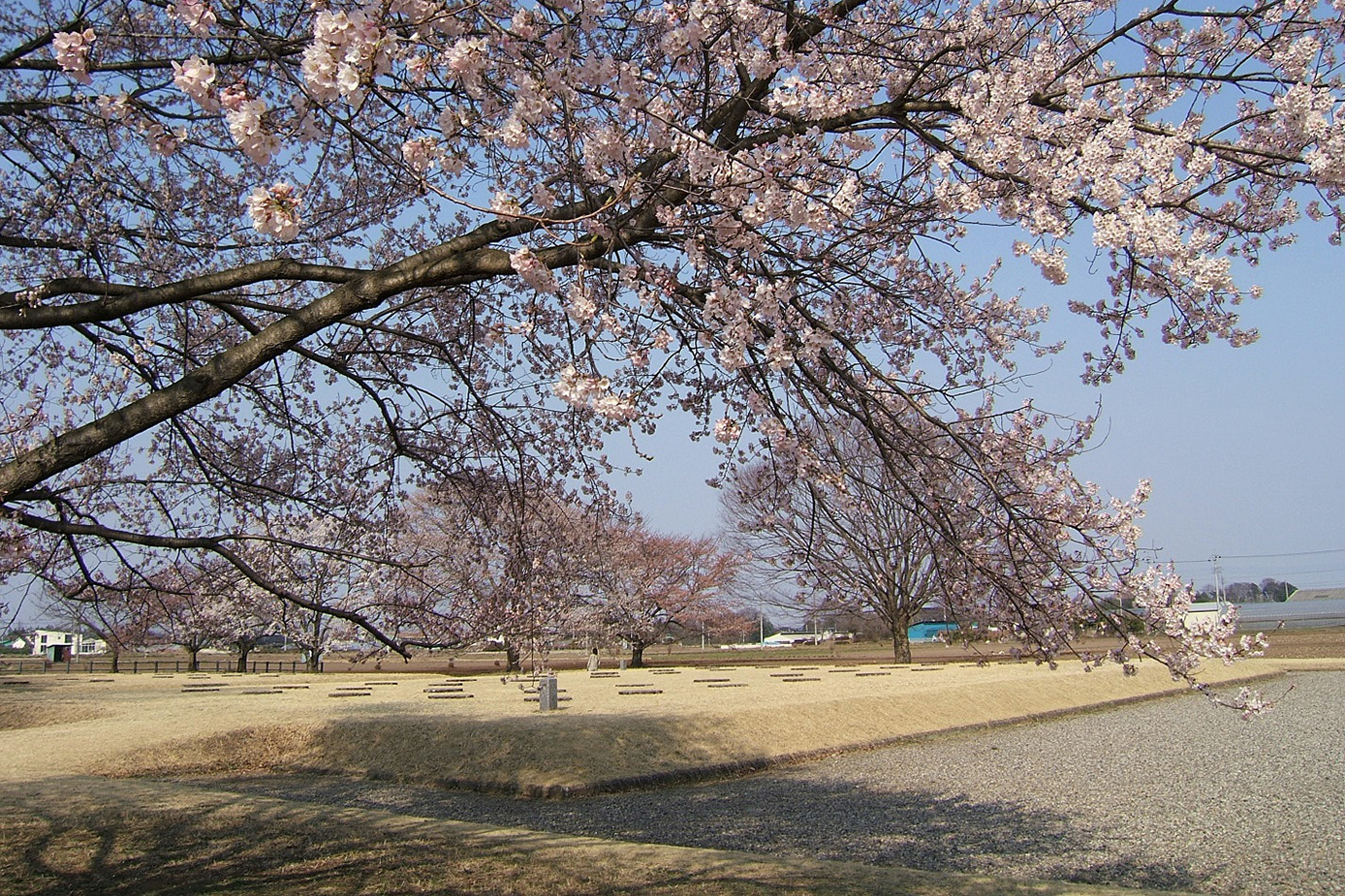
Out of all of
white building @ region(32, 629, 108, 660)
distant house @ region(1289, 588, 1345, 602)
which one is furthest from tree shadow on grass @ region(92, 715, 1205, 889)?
distant house @ region(1289, 588, 1345, 602)

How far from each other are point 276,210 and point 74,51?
1.90m

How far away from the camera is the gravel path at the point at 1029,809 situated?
7352 millimetres

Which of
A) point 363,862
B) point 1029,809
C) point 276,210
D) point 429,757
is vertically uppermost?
point 276,210

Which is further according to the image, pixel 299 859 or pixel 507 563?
pixel 507 563

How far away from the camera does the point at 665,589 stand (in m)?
37.8

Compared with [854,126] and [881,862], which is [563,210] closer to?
[854,126]

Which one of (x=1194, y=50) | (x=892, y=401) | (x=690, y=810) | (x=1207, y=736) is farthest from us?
(x=1207, y=736)

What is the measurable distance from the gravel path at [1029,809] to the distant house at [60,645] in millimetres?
41673

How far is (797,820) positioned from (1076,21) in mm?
7429

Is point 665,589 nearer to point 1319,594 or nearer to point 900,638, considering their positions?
point 900,638

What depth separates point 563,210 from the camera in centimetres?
406

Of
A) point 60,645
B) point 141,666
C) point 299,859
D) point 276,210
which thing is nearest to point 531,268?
point 276,210

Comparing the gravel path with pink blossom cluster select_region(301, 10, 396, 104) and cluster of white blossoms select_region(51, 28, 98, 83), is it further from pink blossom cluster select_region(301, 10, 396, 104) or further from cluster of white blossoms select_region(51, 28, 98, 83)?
cluster of white blossoms select_region(51, 28, 98, 83)

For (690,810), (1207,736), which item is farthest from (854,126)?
(1207,736)
